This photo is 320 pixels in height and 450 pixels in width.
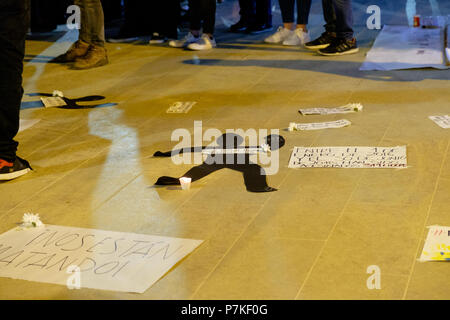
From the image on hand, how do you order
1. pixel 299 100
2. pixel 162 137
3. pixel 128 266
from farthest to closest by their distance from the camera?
pixel 299 100 < pixel 162 137 < pixel 128 266

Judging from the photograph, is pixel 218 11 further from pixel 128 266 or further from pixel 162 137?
pixel 128 266

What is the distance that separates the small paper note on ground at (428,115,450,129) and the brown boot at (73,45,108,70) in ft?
7.20

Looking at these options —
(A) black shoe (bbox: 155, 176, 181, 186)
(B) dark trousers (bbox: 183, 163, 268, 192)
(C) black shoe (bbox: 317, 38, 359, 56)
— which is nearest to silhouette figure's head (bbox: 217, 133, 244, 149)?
(B) dark trousers (bbox: 183, 163, 268, 192)

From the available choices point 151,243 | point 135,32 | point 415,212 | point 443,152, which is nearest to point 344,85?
point 443,152

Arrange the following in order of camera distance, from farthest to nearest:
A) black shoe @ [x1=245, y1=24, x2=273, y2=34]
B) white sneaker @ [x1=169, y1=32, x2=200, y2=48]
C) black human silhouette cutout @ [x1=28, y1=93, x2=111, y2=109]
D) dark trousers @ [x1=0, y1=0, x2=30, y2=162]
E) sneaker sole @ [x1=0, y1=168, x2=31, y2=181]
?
1. black shoe @ [x1=245, y1=24, x2=273, y2=34]
2. white sneaker @ [x1=169, y1=32, x2=200, y2=48]
3. black human silhouette cutout @ [x1=28, y1=93, x2=111, y2=109]
4. sneaker sole @ [x1=0, y1=168, x2=31, y2=181]
5. dark trousers @ [x1=0, y1=0, x2=30, y2=162]

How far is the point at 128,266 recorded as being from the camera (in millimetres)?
1761

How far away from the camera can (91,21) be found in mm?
4293

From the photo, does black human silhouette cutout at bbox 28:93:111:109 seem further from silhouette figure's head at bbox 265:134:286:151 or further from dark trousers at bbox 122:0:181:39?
dark trousers at bbox 122:0:181:39

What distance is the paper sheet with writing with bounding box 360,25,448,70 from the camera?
3.81 m

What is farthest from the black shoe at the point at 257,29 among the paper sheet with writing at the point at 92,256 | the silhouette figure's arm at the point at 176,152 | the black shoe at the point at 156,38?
the paper sheet with writing at the point at 92,256

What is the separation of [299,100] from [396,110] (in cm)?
48

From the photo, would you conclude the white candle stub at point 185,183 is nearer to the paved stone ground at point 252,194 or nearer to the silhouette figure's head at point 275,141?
the paved stone ground at point 252,194

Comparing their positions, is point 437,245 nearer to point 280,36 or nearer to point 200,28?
point 280,36

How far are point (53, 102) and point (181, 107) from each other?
665 millimetres
